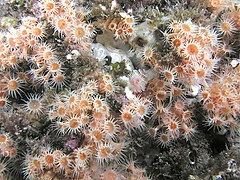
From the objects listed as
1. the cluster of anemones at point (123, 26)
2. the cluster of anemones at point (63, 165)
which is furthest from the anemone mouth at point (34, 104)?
the cluster of anemones at point (123, 26)

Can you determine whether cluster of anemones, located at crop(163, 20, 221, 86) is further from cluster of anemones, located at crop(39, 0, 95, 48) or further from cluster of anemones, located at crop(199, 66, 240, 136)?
cluster of anemones, located at crop(39, 0, 95, 48)

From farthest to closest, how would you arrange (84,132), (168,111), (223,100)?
(168,111), (223,100), (84,132)

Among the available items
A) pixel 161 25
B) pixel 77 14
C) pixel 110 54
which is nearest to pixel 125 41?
pixel 110 54

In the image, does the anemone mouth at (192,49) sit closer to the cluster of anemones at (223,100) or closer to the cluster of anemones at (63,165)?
the cluster of anemones at (223,100)

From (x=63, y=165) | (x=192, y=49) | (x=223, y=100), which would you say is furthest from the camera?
(x=223, y=100)

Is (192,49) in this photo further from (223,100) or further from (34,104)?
(34,104)

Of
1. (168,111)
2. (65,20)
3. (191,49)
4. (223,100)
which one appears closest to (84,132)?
(168,111)

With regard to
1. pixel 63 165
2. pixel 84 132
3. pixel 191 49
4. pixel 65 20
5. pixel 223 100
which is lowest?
pixel 63 165

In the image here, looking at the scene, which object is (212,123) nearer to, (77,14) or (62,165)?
(62,165)

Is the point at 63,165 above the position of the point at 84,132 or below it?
below
